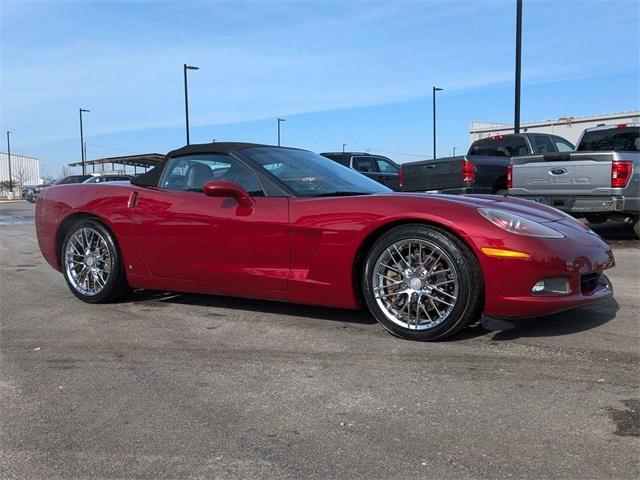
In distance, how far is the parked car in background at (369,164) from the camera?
1639 cm

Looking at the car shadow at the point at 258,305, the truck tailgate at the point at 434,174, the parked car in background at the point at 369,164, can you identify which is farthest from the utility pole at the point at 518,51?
→ the car shadow at the point at 258,305

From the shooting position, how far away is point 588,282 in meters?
3.83

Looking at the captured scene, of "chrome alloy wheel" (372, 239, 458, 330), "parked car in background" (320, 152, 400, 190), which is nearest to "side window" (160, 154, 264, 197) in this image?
"chrome alloy wheel" (372, 239, 458, 330)

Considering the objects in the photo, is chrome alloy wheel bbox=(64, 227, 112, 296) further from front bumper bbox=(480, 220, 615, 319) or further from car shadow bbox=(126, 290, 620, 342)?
front bumper bbox=(480, 220, 615, 319)

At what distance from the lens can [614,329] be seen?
4086 millimetres

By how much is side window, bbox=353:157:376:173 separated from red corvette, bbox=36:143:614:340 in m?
11.2

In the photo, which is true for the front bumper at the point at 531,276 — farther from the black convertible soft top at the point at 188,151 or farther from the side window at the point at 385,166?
the side window at the point at 385,166

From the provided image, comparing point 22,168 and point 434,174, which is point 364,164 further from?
point 22,168

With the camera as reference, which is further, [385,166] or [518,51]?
[385,166]

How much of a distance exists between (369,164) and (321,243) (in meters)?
12.9

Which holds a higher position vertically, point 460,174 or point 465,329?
point 460,174

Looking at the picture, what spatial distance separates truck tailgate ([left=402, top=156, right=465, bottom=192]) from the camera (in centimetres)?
995

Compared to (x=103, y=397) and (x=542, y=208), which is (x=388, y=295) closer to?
(x=542, y=208)

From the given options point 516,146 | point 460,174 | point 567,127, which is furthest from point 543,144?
point 567,127
